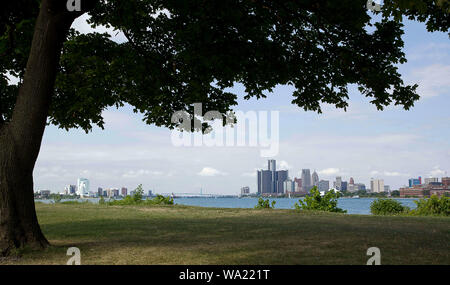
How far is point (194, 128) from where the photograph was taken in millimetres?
18391

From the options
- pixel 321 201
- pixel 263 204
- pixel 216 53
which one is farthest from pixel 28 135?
pixel 321 201

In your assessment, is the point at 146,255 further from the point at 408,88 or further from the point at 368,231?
the point at 408,88

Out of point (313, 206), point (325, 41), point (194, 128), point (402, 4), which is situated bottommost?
point (313, 206)

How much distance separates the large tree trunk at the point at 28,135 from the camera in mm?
9703

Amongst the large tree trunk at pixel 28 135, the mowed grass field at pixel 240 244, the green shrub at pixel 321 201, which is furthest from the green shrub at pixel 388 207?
the large tree trunk at pixel 28 135

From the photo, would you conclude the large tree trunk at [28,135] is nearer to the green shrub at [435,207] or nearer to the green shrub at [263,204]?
the green shrub at [263,204]

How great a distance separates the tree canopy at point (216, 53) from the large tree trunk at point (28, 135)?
1.58 m

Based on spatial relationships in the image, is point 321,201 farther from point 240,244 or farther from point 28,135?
point 28,135

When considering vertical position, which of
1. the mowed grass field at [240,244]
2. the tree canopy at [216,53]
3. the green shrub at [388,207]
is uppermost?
the tree canopy at [216,53]

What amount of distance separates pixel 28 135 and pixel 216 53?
6.21 meters

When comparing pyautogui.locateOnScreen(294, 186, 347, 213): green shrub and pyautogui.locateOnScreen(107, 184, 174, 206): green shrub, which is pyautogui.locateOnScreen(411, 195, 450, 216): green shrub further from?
pyautogui.locateOnScreen(107, 184, 174, 206): green shrub

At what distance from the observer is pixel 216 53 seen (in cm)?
1245

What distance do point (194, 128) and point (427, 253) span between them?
11.7 meters
